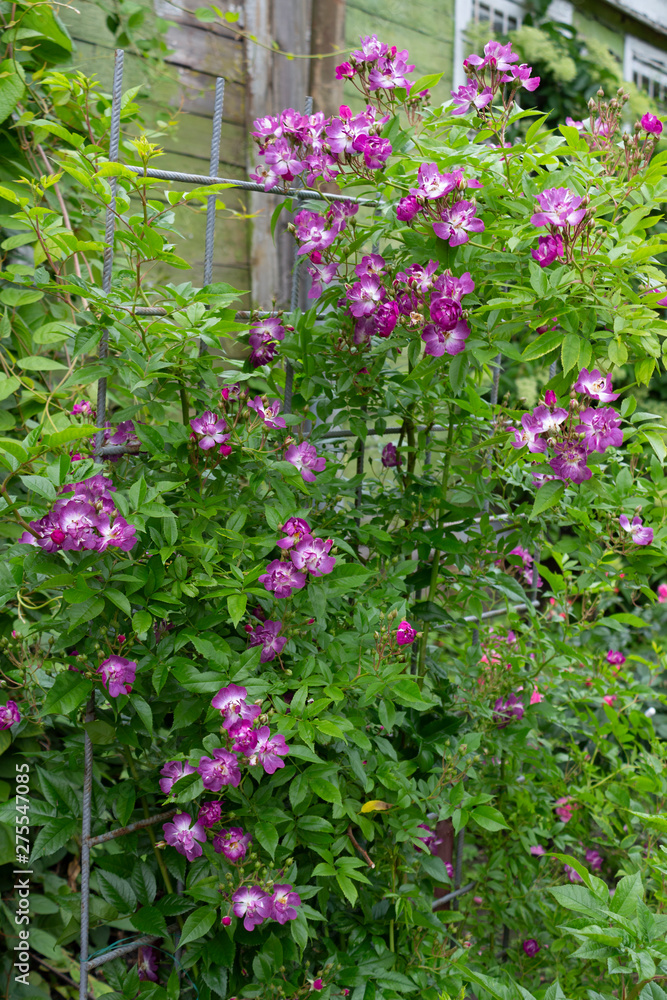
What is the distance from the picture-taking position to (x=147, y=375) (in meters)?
1.11

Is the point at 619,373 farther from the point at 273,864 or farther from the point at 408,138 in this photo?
the point at 273,864

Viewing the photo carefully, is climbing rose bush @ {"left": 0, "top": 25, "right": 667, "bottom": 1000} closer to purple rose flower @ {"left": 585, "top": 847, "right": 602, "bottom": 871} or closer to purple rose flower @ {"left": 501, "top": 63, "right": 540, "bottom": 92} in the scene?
purple rose flower @ {"left": 501, "top": 63, "right": 540, "bottom": 92}

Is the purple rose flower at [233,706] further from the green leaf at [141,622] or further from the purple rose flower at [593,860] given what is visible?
the purple rose flower at [593,860]

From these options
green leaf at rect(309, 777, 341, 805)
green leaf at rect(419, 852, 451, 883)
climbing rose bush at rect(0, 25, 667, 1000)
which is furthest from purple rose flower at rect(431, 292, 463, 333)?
green leaf at rect(419, 852, 451, 883)

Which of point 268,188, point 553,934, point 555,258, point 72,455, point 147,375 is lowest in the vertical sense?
point 553,934

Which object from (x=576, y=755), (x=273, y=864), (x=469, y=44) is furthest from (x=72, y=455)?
(x=469, y=44)

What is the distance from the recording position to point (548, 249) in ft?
3.58

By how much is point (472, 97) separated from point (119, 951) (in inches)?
57.3

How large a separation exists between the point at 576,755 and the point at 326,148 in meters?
1.43

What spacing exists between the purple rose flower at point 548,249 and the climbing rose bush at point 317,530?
1 centimetres

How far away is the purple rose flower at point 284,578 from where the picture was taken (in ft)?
3.67

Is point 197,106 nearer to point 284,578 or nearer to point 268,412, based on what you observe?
point 268,412

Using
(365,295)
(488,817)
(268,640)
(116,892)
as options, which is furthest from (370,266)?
(116,892)

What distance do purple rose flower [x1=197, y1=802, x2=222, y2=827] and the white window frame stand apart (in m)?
4.47
